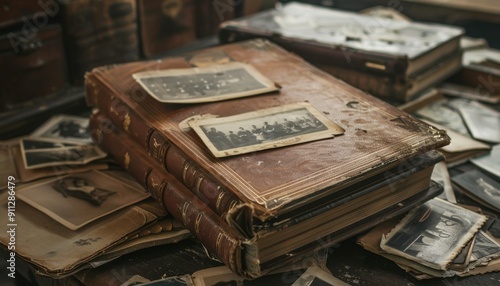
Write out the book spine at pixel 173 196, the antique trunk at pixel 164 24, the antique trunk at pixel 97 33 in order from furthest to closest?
the antique trunk at pixel 164 24, the antique trunk at pixel 97 33, the book spine at pixel 173 196

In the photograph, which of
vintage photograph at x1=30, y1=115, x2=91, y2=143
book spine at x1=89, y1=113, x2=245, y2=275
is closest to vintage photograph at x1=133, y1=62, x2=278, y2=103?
book spine at x1=89, y1=113, x2=245, y2=275

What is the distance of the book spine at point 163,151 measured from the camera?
2.88ft

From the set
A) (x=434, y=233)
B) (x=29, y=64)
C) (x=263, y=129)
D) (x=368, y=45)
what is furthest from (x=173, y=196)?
(x=368, y=45)

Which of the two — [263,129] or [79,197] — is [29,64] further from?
[263,129]

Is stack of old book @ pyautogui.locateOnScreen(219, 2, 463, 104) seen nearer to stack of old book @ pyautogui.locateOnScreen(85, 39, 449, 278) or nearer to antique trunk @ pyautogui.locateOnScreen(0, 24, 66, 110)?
stack of old book @ pyautogui.locateOnScreen(85, 39, 449, 278)

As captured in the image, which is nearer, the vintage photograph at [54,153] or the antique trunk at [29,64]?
the vintage photograph at [54,153]

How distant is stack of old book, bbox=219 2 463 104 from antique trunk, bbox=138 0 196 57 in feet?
0.49

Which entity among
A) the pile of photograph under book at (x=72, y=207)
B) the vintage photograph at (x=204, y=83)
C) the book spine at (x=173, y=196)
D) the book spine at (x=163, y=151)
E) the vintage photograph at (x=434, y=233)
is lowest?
the pile of photograph under book at (x=72, y=207)

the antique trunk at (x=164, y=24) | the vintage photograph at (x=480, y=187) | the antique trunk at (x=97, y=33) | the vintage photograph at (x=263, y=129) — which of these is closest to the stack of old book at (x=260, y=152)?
the vintage photograph at (x=263, y=129)

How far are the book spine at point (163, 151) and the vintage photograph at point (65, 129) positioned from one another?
0.10 m

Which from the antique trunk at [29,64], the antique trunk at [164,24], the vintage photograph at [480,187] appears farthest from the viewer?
the antique trunk at [164,24]

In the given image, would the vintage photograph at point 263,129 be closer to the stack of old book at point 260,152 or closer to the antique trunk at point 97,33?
the stack of old book at point 260,152

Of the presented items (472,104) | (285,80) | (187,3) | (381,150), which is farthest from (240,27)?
(381,150)

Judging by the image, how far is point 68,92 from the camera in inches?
56.8
